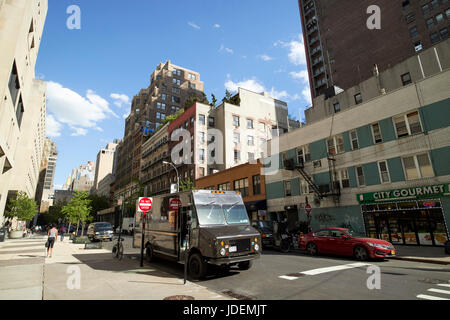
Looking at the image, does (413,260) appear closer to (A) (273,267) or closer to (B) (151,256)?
(A) (273,267)

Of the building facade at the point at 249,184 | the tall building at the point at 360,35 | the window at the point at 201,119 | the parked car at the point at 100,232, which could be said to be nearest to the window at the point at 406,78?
the tall building at the point at 360,35

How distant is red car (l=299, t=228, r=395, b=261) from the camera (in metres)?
11.3

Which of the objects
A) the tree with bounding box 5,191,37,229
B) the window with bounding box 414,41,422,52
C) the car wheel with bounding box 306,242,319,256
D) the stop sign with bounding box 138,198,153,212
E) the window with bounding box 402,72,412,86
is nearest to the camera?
the stop sign with bounding box 138,198,153,212

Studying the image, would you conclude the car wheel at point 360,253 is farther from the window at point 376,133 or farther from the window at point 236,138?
the window at point 236,138

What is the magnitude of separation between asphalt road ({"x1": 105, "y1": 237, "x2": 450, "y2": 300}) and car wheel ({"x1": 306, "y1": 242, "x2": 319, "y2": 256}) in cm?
412

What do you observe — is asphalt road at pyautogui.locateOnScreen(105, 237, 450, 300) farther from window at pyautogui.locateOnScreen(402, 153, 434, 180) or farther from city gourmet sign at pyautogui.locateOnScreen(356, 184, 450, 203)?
window at pyautogui.locateOnScreen(402, 153, 434, 180)

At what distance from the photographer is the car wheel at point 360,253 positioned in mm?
11445

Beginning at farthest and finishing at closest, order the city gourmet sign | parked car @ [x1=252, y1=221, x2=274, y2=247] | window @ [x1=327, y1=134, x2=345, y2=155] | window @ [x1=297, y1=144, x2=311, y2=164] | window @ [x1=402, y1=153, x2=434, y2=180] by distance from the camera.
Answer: window @ [x1=297, y1=144, x2=311, y2=164] < window @ [x1=327, y1=134, x2=345, y2=155] < parked car @ [x1=252, y1=221, x2=274, y2=247] < window @ [x1=402, y1=153, x2=434, y2=180] < the city gourmet sign

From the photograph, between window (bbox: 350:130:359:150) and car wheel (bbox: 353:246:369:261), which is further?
window (bbox: 350:130:359:150)

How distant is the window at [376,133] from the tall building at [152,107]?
57699 mm

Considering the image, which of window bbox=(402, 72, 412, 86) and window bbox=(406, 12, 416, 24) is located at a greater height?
window bbox=(406, 12, 416, 24)

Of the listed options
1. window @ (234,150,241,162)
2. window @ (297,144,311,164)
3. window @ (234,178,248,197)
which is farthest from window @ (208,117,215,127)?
window @ (297,144,311,164)
